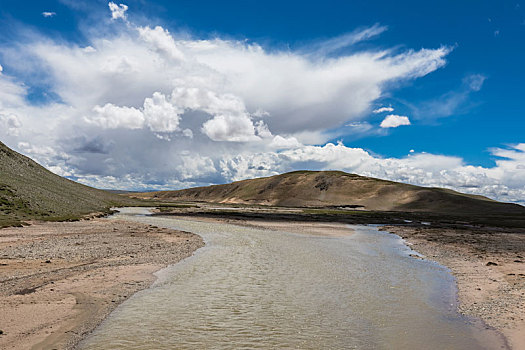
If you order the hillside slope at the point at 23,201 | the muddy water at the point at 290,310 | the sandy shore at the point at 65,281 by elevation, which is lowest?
the muddy water at the point at 290,310

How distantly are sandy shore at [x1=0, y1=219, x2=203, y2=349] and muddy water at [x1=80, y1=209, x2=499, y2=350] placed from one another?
3.86ft

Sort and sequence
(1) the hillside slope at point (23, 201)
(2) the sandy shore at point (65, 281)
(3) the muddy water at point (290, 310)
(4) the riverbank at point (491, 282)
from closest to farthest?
1. (2) the sandy shore at point (65, 281)
2. (3) the muddy water at point (290, 310)
3. (4) the riverbank at point (491, 282)
4. (1) the hillside slope at point (23, 201)

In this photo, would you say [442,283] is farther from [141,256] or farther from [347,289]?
[141,256]

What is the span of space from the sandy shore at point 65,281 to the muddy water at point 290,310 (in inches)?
46.3

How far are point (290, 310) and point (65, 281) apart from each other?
41.8 ft

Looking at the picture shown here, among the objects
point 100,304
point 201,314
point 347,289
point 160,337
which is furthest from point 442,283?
point 100,304

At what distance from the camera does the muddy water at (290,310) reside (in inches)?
488

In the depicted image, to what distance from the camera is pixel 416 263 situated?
30000mm

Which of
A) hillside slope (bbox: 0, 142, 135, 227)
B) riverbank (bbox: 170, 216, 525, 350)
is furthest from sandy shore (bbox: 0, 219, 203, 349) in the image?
hillside slope (bbox: 0, 142, 135, 227)

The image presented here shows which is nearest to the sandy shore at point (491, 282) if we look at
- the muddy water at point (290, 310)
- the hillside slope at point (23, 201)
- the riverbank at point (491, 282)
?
the riverbank at point (491, 282)

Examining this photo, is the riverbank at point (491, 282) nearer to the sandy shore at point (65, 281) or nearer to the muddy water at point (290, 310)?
the muddy water at point (290, 310)

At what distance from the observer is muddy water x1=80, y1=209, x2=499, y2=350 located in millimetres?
12391

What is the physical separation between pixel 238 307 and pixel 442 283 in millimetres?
14500

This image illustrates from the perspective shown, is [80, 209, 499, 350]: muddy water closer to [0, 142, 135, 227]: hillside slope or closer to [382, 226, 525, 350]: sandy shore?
[382, 226, 525, 350]: sandy shore
